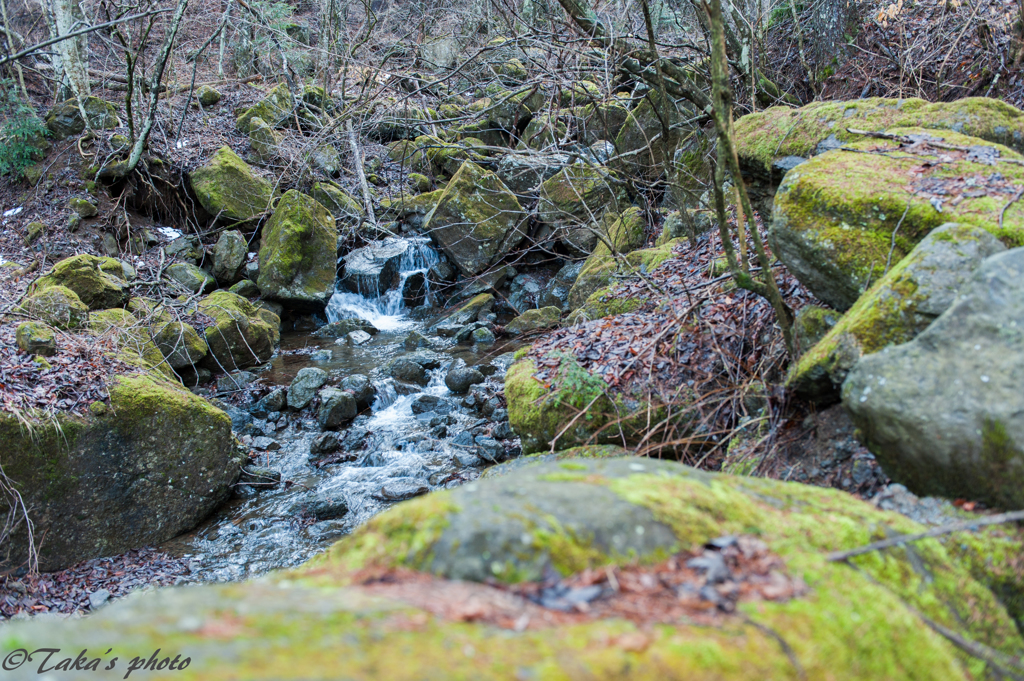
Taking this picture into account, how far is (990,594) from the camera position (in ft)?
6.30

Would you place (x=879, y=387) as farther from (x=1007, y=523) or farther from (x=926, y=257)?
(x=926, y=257)

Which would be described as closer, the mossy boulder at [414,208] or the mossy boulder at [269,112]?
the mossy boulder at [414,208]

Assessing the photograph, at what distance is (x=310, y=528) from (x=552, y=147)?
442cm

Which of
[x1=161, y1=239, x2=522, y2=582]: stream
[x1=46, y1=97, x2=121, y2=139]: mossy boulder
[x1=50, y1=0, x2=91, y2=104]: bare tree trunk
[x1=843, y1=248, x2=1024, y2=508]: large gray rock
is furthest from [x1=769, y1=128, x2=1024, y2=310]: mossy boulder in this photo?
[x1=46, y1=97, x2=121, y2=139]: mossy boulder

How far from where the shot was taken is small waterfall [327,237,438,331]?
1245 centimetres

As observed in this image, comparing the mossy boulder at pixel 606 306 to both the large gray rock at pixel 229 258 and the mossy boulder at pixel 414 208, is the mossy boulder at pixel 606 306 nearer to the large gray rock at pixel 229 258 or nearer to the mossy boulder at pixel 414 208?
the mossy boulder at pixel 414 208

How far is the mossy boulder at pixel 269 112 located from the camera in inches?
580

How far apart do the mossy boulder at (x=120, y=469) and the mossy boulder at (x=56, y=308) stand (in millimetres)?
1494

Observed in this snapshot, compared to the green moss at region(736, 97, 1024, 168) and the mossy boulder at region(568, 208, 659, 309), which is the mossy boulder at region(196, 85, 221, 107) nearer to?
the mossy boulder at region(568, 208, 659, 309)

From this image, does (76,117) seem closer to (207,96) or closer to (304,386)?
(207,96)

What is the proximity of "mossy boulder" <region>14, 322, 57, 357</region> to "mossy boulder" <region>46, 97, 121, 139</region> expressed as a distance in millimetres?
9465

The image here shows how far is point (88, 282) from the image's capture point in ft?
28.3

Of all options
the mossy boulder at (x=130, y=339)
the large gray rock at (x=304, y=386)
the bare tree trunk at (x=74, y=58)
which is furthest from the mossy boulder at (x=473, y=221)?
the bare tree trunk at (x=74, y=58)

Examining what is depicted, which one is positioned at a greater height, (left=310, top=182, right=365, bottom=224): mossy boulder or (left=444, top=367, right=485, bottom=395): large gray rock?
(left=310, top=182, right=365, bottom=224): mossy boulder
